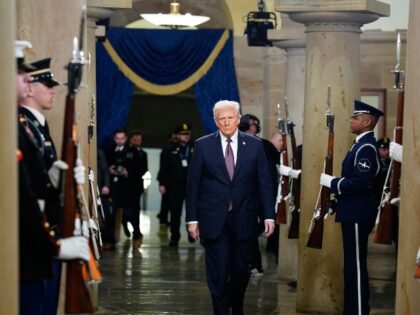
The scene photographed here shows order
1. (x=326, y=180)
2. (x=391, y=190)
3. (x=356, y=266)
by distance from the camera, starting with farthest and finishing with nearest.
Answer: (x=326, y=180), (x=356, y=266), (x=391, y=190)

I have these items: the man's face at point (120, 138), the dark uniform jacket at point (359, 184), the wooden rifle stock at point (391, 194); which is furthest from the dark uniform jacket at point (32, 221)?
the man's face at point (120, 138)

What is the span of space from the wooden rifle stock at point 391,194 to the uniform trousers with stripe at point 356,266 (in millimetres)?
413

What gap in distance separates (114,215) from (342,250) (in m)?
8.31

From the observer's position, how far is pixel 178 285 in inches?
632

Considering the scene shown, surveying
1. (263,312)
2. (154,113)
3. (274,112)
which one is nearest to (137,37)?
(274,112)

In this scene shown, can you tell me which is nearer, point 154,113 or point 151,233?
point 151,233

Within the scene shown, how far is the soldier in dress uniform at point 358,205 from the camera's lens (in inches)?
483

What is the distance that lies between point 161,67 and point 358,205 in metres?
12.7

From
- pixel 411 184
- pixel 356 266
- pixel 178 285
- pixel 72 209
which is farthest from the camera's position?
pixel 178 285

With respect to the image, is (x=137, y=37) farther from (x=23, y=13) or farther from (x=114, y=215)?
(x=23, y=13)

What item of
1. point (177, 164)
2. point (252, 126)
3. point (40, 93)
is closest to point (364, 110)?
point (40, 93)

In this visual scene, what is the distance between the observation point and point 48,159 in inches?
353

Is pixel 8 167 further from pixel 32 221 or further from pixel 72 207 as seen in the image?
pixel 72 207

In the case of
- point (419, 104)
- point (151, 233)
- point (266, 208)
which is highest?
Result: point (419, 104)
